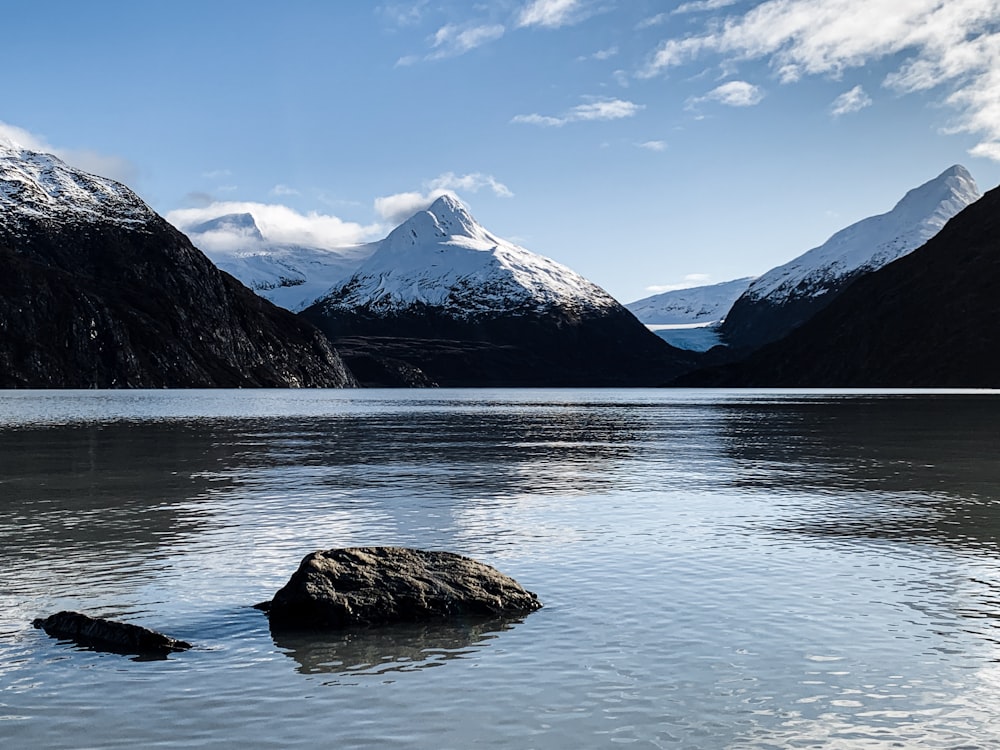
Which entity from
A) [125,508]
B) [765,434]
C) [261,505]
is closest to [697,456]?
[765,434]

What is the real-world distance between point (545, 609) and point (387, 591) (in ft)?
11.9

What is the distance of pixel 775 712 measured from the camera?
52.0ft

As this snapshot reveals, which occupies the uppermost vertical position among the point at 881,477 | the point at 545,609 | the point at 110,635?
the point at 110,635

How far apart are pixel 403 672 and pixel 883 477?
41.2 meters

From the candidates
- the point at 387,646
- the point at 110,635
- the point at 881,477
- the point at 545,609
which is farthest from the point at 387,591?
the point at 881,477

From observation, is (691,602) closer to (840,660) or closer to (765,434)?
(840,660)

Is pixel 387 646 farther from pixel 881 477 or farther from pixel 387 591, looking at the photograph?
pixel 881 477

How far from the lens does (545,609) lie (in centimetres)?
2277

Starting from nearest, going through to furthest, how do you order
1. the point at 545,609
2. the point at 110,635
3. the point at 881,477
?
the point at 110,635 < the point at 545,609 < the point at 881,477

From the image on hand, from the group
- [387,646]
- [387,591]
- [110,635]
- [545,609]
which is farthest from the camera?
[545,609]

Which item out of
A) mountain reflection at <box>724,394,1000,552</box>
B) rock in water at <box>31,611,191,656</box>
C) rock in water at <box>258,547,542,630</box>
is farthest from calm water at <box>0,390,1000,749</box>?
rock in water at <box>258,547,542,630</box>

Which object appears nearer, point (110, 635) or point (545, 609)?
point (110, 635)

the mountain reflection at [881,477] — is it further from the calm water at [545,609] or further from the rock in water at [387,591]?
the rock in water at [387,591]

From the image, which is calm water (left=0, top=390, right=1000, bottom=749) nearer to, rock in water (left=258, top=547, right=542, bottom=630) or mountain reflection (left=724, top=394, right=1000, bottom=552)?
mountain reflection (left=724, top=394, right=1000, bottom=552)
